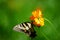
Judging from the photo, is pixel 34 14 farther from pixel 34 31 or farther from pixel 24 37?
pixel 24 37

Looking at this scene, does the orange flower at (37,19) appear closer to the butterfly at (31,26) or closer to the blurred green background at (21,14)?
the butterfly at (31,26)

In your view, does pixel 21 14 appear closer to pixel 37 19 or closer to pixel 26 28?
pixel 37 19

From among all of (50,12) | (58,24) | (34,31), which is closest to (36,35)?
(34,31)

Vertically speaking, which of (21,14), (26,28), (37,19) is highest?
(21,14)

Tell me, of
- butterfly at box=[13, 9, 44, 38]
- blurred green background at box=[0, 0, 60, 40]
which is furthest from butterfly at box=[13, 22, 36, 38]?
blurred green background at box=[0, 0, 60, 40]

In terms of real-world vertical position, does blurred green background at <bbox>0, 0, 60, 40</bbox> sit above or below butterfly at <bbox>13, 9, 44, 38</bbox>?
above

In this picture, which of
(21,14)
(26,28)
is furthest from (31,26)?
(21,14)

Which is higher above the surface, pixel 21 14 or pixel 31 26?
pixel 21 14

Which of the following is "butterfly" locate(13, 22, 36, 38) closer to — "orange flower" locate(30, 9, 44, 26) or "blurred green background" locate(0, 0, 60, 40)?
"orange flower" locate(30, 9, 44, 26)

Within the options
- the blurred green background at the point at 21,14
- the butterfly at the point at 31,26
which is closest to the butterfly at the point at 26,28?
the butterfly at the point at 31,26
